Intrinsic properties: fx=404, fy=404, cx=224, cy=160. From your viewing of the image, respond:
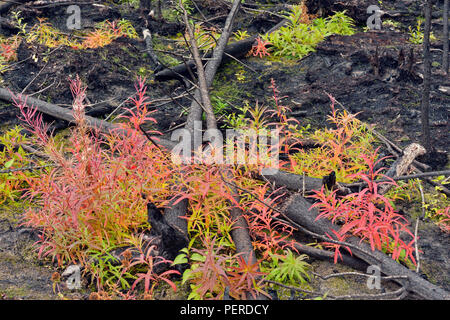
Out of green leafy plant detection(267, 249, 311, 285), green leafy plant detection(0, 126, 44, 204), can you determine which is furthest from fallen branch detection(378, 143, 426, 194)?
green leafy plant detection(0, 126, 44, 204)

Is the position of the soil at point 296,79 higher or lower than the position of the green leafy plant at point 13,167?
higher

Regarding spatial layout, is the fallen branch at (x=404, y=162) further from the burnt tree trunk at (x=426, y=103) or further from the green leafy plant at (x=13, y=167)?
the green leafy plant at (x=13, y=167)

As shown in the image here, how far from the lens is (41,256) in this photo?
3.22 m

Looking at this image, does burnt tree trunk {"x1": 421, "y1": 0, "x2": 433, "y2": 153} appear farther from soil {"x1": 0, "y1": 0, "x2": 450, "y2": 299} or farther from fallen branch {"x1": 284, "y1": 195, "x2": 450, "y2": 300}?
fallen branch {"x1": 284, "y1": 195, "x2": 450, "y2": 300}

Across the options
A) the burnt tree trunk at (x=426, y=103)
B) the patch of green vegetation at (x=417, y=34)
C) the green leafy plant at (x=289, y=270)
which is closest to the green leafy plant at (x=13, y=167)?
the green leafy plant at (x=289, y=270)

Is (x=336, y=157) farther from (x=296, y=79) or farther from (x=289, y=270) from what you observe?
(x=296, y=79)

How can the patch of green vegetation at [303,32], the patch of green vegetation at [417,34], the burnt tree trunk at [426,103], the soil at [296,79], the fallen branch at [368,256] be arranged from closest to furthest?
the fallen branch at [368,256], the burnt tree trunk at [426,103], the soil at [296,79], the patch of green vegetation at [303,32], the patch of green vegetation at [417,34]

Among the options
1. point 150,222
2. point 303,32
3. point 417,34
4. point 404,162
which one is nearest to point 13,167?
point 150,222

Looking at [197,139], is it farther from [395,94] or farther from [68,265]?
[395,94]

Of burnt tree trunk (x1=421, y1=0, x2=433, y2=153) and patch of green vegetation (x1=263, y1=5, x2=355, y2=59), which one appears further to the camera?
patch of green vegetation (x1=263, y1=5, x2=355, y2=59)

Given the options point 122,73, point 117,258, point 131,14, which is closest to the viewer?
point 117,258

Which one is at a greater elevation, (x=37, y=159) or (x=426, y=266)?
(x=37, y=159)

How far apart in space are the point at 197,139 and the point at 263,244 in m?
1.49
